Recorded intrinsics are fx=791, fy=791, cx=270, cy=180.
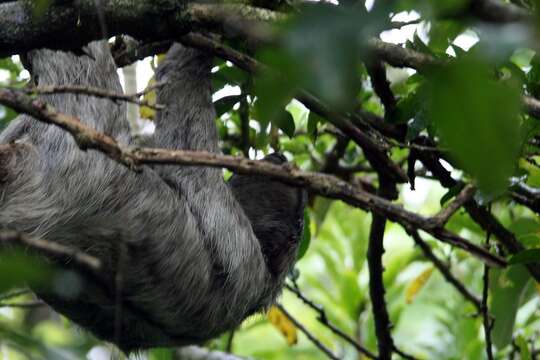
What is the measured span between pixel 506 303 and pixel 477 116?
187 inches

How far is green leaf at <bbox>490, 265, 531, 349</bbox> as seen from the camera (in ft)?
18.6

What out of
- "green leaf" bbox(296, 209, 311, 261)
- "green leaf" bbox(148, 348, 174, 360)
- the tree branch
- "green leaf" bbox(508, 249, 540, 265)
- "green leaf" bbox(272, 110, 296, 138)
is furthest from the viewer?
the tree branch

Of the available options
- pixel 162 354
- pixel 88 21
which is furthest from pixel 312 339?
pixel 88 21

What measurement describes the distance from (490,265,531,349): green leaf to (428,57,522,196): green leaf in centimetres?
454

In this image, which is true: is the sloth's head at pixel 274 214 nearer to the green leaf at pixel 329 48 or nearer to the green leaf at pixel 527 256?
the green leaf at pixel 527 256

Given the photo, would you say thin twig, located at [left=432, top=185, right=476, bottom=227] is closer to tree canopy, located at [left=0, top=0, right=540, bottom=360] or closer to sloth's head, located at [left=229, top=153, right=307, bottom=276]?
tree canopy, located at [left=0, top=0, right=540, bottom=360]

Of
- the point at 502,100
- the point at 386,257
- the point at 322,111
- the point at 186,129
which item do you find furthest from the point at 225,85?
the point at 386,257

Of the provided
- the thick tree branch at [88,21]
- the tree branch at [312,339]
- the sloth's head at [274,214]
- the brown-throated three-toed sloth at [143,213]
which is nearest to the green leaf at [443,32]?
the thick tree branch at [88,21]

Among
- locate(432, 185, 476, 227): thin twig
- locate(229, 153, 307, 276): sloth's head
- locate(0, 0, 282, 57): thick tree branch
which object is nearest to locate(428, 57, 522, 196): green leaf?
locate(432, 185, 476, 227): thin twig

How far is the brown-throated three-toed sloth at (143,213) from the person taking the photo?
4.15 metres

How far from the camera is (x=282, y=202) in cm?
573

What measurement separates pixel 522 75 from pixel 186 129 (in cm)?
196

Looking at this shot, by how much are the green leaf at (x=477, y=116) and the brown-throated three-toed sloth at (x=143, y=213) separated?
2.69 m

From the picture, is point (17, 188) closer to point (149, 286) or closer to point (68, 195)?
point (68, 195)
